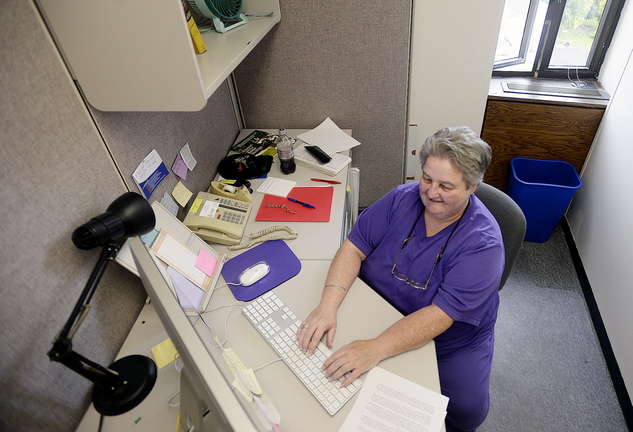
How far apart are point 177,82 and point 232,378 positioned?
0.69 metres

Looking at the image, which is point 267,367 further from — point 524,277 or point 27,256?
point 524,277

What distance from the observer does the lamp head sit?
2.71 feet

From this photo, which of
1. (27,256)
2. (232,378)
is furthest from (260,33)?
(232,378)

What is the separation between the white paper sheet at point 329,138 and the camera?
1913mm

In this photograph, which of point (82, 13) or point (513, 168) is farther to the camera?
point (513, 168)

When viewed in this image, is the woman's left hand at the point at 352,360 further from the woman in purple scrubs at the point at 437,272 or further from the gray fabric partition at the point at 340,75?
the gray fabric partition at the point at 340,75

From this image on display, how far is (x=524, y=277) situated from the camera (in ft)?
6.86

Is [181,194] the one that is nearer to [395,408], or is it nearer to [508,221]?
[395,408]

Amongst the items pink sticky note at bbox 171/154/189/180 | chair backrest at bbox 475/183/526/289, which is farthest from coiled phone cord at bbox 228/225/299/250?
chair backrest at bbox 475/183/526/289

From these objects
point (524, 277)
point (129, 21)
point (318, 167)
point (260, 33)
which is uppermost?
A: point (129, 21)

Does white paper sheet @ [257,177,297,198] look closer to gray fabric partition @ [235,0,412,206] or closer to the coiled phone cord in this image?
the coiled phone cord

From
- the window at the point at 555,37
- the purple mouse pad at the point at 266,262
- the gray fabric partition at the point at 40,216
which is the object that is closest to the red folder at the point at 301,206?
the purple mouse pad at the point at 266,262

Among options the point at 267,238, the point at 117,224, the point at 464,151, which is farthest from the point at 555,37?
the point at 117,224

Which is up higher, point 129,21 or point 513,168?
point 129,21
